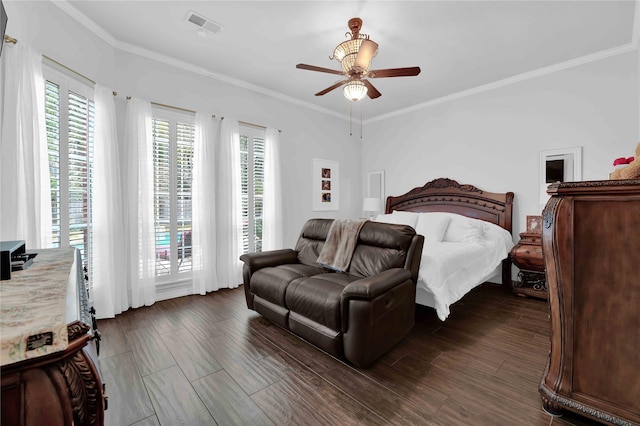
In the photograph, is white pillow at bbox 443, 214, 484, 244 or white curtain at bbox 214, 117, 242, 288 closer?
white pillow at bbox 443, 214, 484, 244

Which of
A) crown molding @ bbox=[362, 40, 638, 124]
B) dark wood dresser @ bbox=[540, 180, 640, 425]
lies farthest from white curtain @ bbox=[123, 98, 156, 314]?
crown molding @ bbox=[362, 40, 638, 124]

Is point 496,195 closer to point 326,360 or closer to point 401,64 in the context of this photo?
point 401,64

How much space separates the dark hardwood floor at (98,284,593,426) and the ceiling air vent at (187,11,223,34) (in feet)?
9.81

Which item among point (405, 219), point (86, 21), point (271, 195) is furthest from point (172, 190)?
point (405, 219)

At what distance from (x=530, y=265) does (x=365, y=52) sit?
10.4ft

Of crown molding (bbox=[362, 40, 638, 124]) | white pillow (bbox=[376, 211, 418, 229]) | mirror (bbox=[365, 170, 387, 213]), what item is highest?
crown molding (bbox=[362, 40, 638, 124])

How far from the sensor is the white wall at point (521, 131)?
10.6ft

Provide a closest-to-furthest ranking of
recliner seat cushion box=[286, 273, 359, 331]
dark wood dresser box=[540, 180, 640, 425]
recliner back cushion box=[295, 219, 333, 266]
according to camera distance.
A: dark wood dresser box=[540, 180, 640, 425], recliner seat cushion box=[286, 273, 359, 331], recliner back cushion box=[295, 219, 333, 266]

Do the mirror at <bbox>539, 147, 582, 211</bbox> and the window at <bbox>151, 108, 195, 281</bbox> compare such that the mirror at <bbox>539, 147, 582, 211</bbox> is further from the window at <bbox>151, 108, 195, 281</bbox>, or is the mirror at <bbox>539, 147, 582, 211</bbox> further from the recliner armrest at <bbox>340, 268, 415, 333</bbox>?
the window at <bbox>151, 108, 195, 281</bbox>

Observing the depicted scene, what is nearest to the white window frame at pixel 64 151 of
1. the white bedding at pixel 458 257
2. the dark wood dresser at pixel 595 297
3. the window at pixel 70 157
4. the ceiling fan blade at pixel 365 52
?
the window at pixel 70 157

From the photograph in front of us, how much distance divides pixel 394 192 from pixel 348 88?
3.07 metres

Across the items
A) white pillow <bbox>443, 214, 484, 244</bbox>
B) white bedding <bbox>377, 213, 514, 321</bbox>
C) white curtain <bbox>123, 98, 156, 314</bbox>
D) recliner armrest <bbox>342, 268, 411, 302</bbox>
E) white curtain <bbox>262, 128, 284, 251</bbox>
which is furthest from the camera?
white curtain <bbox>262, 128, 284, 251</bbox>

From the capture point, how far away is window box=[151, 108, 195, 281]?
132 inches

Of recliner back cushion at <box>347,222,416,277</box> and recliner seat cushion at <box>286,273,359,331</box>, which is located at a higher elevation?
A: recliner back cushion at <box>347,222,416,277</box>
